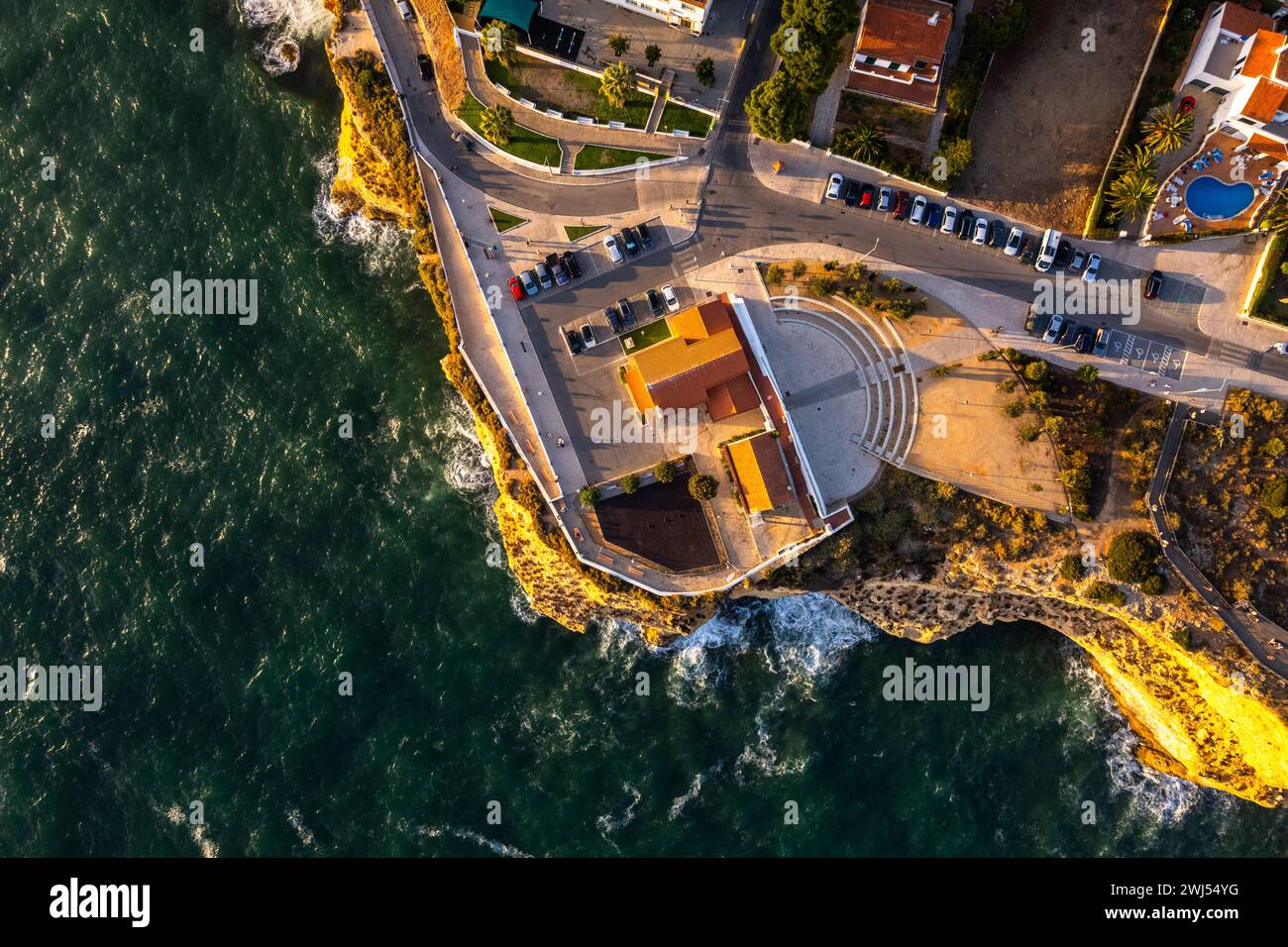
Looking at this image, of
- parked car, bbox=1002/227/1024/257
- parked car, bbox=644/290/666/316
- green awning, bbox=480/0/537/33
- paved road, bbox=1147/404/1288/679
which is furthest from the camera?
parked car, bbox=644/290/666/316

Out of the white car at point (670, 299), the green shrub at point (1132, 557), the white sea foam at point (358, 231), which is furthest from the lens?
the white sea foam at point (358, 231)

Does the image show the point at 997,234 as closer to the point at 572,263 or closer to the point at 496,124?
the point at 572,263

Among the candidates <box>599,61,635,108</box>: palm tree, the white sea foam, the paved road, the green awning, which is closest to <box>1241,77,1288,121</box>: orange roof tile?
the paved road

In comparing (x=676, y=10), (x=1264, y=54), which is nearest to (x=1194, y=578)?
(x=1264, y=54)

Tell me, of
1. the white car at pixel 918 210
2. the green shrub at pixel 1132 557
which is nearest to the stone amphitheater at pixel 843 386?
the white car at pixel 918 210

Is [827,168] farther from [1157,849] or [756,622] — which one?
[1157,849]

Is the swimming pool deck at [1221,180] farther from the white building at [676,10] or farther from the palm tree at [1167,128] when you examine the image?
the white building at [676,10]

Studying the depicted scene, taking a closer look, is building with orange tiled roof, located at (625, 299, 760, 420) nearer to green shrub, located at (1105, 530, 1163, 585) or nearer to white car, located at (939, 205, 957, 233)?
white car, located at (939, 205, 957, 233)
